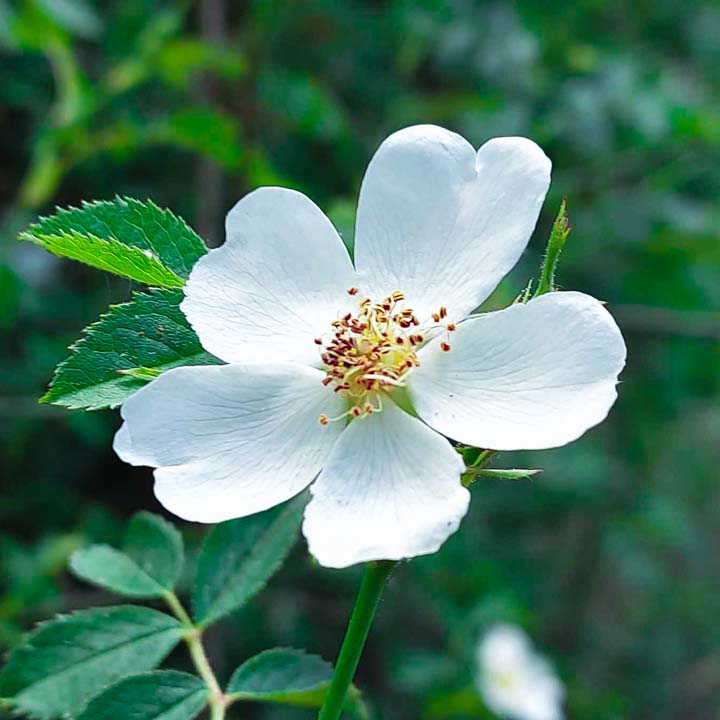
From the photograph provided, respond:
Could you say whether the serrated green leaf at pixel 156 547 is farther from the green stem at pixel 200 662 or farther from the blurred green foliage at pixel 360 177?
the blurred green foliage at pixel 360 177

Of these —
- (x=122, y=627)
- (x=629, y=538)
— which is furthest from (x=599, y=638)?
(x=122, y=627)

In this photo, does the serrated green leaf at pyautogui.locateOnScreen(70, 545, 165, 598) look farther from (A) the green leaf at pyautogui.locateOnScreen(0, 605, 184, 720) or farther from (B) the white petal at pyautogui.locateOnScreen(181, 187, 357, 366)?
(B) the white petal at pyautogui.locateOnScreen(181, 187, 357, 366)

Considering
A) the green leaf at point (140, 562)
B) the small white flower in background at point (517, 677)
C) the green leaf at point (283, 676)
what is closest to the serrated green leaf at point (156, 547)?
the green leaf at point (140, 562)

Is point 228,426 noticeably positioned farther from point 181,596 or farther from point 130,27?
point 130,27

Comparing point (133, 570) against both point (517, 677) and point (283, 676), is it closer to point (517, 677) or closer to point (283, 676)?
point (283, 676)

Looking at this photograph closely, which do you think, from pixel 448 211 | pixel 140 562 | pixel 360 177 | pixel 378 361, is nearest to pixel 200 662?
pixel 140 562

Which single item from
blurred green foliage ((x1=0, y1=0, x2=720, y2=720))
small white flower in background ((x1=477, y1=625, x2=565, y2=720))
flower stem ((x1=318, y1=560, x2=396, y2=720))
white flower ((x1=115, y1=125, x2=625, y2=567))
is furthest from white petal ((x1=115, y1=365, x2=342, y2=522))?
small white flower in background ((x1=477, y1=625, x2=565, y2=720))
